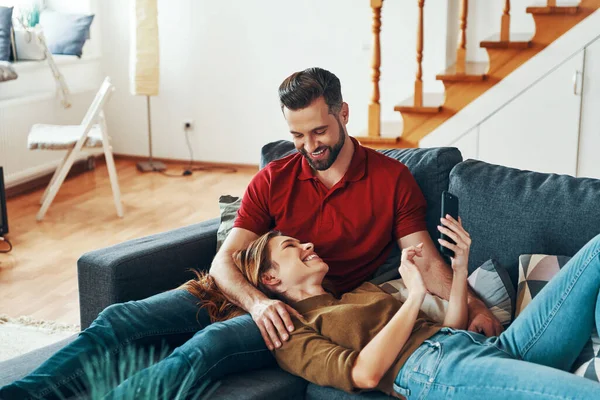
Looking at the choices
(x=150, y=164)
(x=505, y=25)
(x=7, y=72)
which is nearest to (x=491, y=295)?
(x=505, y=25)

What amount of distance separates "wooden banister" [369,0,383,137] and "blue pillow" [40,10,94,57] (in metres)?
2.53

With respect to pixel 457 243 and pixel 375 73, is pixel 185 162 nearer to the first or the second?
pixel 375 73

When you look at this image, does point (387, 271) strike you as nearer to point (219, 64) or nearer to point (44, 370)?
point (44, 370)

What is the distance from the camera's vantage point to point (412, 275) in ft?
6.72

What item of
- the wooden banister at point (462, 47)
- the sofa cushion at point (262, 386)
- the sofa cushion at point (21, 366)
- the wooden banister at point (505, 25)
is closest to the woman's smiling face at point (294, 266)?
the sofa cushion at point (262, 386)

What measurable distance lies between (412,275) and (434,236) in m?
0.50

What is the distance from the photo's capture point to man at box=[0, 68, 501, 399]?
2.17m

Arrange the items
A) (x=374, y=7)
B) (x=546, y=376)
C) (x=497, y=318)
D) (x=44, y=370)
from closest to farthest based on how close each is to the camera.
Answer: (x=546, y=376) < (x=44, y=370) < (x=497, y=318) < (x=374, y=7)

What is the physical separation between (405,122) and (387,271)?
2.24 metres

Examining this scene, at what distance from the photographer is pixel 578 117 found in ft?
15.0

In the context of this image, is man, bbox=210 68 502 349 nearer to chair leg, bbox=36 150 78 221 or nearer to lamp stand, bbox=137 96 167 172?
chair leg, bbox=36 150 78 221

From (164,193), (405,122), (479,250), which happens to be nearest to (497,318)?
(479,250)

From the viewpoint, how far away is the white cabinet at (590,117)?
4.50m

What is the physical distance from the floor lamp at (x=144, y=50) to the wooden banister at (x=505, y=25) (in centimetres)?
253
